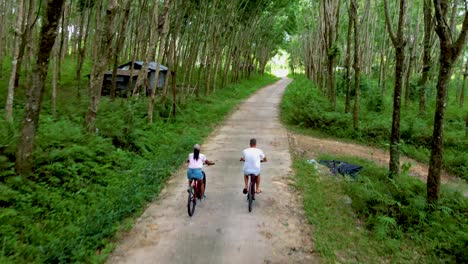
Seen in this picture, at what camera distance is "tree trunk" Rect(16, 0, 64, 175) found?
6.94m

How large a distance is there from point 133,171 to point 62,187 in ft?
7.40

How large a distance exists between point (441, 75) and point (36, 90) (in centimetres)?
803

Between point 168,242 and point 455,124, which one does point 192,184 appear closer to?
point 168,242

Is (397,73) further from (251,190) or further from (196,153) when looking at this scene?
(196,153)

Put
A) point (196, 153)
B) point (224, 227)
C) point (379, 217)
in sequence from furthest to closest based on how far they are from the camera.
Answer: point (196, 153) → point (379, 217) → point (224, 227)

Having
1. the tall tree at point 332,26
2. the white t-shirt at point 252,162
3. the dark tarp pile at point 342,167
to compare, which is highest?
the tall tree at point 332,26

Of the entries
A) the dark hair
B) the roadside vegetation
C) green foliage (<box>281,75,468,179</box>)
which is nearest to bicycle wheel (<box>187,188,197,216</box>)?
the dark hair

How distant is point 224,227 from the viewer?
283 inches

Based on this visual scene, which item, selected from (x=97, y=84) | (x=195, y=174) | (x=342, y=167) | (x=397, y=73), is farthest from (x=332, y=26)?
(x=195, y=174)

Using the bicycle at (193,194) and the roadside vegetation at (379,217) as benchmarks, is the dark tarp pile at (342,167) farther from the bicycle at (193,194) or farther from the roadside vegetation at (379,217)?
the bicycle at (193,194)

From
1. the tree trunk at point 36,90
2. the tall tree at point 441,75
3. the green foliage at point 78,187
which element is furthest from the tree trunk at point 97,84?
the tall tree at point 441,75

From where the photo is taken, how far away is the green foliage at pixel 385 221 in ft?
22.0

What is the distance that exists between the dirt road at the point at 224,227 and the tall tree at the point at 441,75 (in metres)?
2.94

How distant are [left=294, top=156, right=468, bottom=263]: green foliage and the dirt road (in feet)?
1.40
